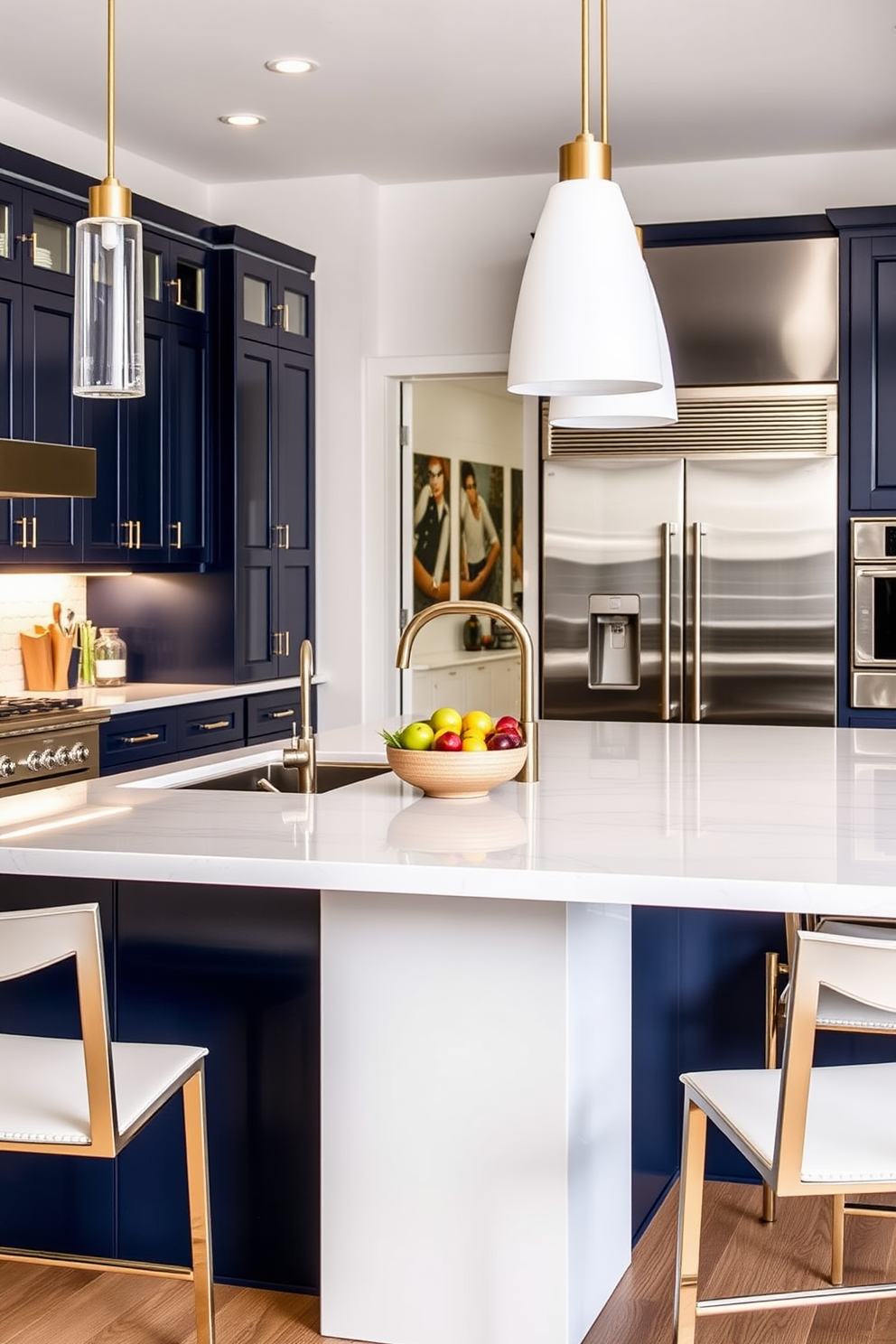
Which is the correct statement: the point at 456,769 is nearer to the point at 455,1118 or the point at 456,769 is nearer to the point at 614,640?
the point at 455,1118

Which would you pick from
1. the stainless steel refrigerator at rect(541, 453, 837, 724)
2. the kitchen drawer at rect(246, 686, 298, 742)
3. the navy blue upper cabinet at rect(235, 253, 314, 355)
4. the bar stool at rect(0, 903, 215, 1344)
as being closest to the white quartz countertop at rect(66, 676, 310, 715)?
the kitchen drawer at rect(246, 686, 298, 742)

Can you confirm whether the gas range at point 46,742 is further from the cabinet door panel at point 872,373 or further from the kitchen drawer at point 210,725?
the cabinet door panel at point 872,373

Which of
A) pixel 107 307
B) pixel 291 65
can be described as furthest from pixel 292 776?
pixel 291 65

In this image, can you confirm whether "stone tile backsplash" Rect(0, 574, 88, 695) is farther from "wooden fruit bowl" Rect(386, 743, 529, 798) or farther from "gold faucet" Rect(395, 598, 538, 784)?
"wooden fruit bowl" Rect(386, 743, 529, 798)

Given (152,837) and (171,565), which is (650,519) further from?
(152,837)

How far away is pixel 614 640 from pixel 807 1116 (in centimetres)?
358

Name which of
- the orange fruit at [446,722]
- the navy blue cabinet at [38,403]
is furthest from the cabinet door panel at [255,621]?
the orange fruit at [446,722]

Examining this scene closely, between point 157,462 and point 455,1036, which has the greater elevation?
point 157,462

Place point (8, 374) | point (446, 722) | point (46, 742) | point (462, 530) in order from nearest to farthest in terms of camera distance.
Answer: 1. point (446, 722)
2. point (46, 742)
3. point (8, 374)
4. point (462, 530)

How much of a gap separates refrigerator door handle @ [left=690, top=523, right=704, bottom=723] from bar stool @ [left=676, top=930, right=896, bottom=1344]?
318 cm

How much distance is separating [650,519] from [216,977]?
3.18 metres

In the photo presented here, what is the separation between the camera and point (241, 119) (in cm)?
522

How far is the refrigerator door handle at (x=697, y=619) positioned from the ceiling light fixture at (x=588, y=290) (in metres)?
2.96

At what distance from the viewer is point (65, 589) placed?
17.9 feet
